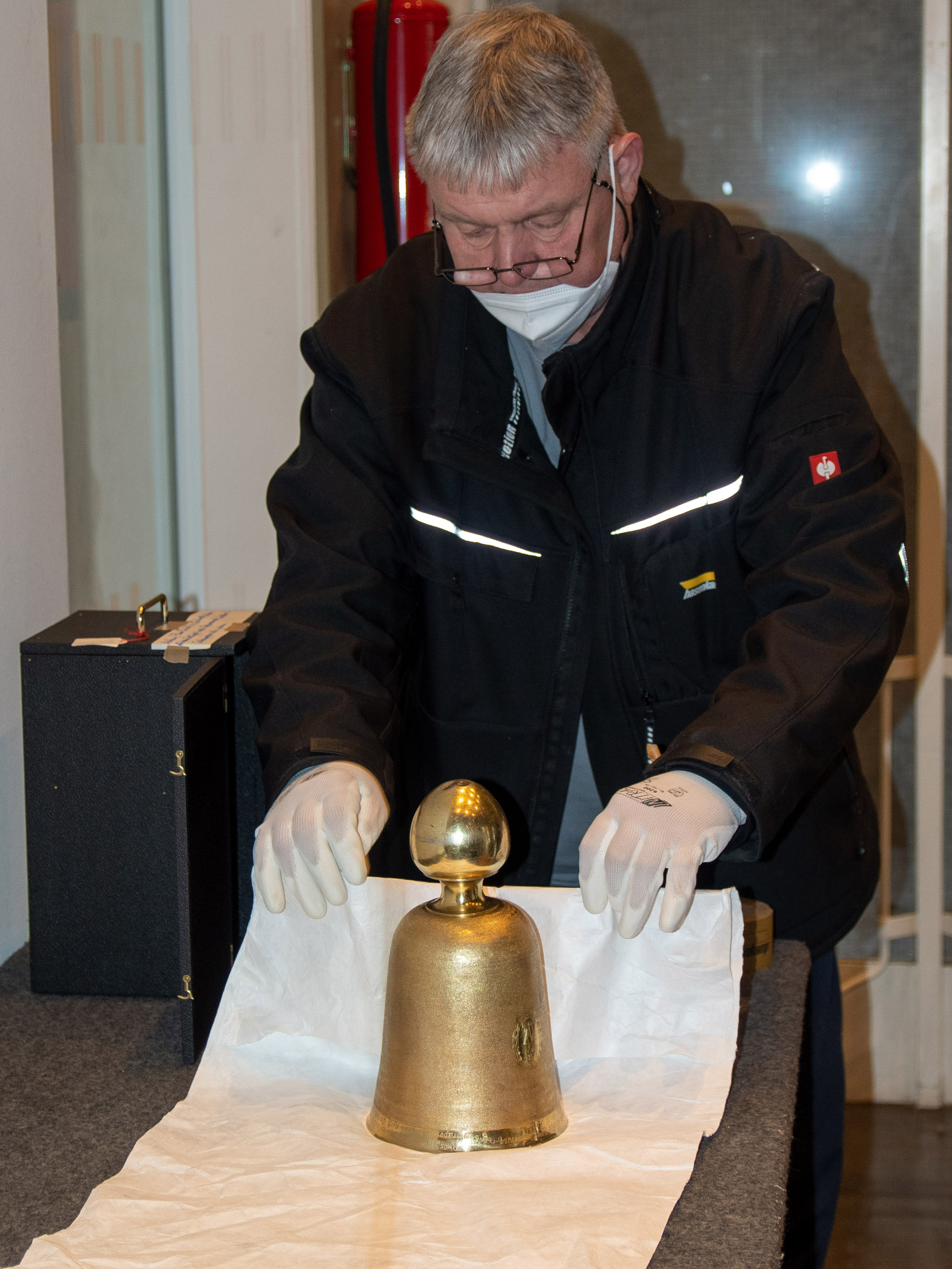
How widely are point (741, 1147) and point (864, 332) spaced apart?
203 cm

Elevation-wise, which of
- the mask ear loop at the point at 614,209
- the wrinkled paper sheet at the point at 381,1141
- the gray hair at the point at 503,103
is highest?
the gray hair at the point at 503,103

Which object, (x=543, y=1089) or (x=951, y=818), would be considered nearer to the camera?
(x=543, y=1089)

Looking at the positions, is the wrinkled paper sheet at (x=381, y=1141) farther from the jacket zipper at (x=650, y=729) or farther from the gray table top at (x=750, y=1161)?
the jacket zipper at (x=650, y=729)

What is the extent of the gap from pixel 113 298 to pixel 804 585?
1216mm

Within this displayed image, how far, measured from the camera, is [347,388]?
1222 millimetres

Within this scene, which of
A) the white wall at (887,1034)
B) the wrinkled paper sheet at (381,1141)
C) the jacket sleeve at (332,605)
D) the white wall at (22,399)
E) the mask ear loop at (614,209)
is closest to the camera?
the wrinkled paper sheet at (381,1141)

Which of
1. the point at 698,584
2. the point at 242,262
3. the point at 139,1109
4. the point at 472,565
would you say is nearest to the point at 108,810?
the point at 139,1109

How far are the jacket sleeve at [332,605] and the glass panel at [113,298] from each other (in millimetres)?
550

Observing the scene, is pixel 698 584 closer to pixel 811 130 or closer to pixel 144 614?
pixel 144 614

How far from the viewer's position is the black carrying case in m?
1.10

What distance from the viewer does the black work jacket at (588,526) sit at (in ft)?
3.64

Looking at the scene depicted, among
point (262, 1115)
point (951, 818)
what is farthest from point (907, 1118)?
point (262, 1115)

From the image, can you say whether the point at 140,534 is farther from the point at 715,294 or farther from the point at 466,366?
the point at 715,294

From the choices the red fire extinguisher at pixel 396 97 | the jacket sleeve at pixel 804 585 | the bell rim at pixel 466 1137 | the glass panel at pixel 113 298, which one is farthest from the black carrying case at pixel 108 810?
the red fire extinguisher at pixel 396 97
